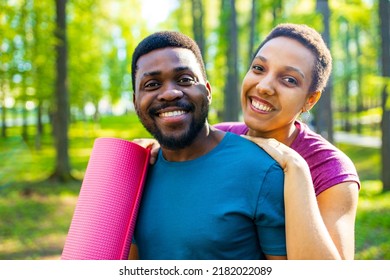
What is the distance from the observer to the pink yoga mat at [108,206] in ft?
5.79

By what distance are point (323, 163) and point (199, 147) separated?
19.0 inches

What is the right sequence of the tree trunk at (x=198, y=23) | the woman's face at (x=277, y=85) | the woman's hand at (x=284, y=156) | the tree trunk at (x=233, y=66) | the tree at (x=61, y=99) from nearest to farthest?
1. the woman's hand at (x=284, y=156)
2. the woman's face at (x=277, y=85)
3. the tree at (x=61, y=99)
4. the tree trunk at (x=233, y=66)
5. the tree trunk at (x=198, y=23)

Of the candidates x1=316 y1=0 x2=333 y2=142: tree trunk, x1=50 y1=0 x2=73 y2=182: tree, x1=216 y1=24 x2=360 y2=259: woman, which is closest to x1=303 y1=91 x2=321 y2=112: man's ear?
x1=216 y1=24 x2=360 y2=259: woman

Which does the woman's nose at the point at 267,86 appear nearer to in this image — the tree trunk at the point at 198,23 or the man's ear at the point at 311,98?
the man's ear at the point at 311,98

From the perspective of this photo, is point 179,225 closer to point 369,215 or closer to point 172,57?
point 172,57

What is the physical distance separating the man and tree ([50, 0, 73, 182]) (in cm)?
983

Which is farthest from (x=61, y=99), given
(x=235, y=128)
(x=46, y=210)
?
(x=235, y=128)

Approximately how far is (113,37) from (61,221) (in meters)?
16.5

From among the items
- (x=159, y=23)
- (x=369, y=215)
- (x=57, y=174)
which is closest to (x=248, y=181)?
(x=369, y=215)

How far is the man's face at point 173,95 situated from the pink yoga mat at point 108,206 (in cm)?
16

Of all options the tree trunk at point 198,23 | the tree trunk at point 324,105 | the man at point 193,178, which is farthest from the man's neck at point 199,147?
the tree trunk at point 198,23

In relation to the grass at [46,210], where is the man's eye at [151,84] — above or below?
above

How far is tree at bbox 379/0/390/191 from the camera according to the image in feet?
32.7
